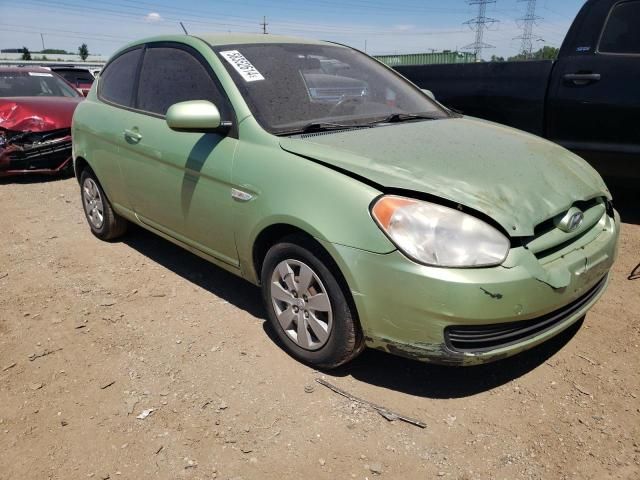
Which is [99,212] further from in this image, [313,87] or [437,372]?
[437,372]

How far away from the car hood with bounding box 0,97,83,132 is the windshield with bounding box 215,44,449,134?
487 centimetres

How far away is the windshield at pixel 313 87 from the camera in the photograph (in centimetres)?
295

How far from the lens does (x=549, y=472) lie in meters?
2.06

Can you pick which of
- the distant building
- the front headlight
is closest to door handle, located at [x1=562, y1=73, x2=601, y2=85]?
the front headlight

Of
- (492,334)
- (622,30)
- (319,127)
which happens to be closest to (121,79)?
(319,127)

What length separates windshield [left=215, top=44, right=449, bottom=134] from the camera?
295 centimetres

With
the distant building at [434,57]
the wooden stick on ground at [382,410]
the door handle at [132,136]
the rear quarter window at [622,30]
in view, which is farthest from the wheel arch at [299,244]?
the distant building at [434,57]

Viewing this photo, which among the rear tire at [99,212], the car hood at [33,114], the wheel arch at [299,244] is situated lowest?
the rear tire at [99,212]

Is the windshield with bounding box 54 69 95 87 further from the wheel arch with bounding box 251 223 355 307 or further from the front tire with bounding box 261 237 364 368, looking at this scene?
the front tire with bounding box 261 237 364 368

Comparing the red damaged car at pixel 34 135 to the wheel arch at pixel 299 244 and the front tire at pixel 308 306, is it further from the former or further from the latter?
the front tire at pixel 308 306

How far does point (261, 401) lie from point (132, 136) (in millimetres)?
2124

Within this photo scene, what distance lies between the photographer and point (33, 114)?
7.04 m

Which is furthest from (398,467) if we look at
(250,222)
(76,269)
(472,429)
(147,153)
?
(76,269)

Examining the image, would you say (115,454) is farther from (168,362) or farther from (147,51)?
(147,51)
